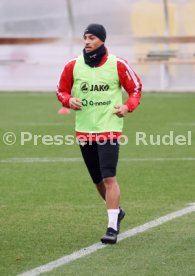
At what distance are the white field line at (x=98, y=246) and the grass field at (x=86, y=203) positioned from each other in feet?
0.30

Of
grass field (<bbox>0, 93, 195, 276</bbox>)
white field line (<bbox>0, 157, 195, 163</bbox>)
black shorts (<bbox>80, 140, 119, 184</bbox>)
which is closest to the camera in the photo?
grass field (<bbox>0, 93, 195, 276</bbox>)

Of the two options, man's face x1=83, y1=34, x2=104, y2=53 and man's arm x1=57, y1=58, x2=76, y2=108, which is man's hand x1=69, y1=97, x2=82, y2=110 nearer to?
man's arm x1=57, y1=58, x2=76, y2=108

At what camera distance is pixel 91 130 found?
950cm

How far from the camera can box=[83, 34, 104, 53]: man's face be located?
31.0ft

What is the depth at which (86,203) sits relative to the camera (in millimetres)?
11445

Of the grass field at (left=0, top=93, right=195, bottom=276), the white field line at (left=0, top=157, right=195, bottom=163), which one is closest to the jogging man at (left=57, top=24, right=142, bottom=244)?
the grass field at (left=0, top=93, right=195, bottom=276)

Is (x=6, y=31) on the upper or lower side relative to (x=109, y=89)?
lower

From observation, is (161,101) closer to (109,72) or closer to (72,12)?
(72,12)

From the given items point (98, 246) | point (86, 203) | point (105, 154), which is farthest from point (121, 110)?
point (86, 203)

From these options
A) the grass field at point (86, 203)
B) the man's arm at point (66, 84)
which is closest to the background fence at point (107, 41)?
the grass field at point (86, 203)

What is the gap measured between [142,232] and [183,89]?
20377 millimetres

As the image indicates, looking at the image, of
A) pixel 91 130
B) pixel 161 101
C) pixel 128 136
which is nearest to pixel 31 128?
pixel 128 136

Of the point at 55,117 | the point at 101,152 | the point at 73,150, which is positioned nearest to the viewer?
the point at 101,152

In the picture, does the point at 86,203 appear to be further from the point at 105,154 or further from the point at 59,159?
the point at 59,159
